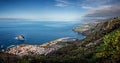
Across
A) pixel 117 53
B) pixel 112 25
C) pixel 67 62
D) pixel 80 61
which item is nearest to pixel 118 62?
pixel 117 53

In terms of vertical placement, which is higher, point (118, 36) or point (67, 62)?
point (118, 36)

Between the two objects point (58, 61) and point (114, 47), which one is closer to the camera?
point (58, 61)

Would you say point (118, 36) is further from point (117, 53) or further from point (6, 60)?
point (6, 60)

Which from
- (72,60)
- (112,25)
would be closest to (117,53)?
(72,60)

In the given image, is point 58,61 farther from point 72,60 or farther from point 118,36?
point 118,36

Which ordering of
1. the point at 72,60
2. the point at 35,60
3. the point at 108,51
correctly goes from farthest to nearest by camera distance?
1. the point at 108,51
2. the point at 72,60
3. the point at 35,60

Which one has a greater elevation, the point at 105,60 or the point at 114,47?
the point at 114,47

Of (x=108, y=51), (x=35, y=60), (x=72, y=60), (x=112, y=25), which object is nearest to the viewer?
(x=35, y=60)

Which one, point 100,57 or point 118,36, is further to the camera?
point 100,57
